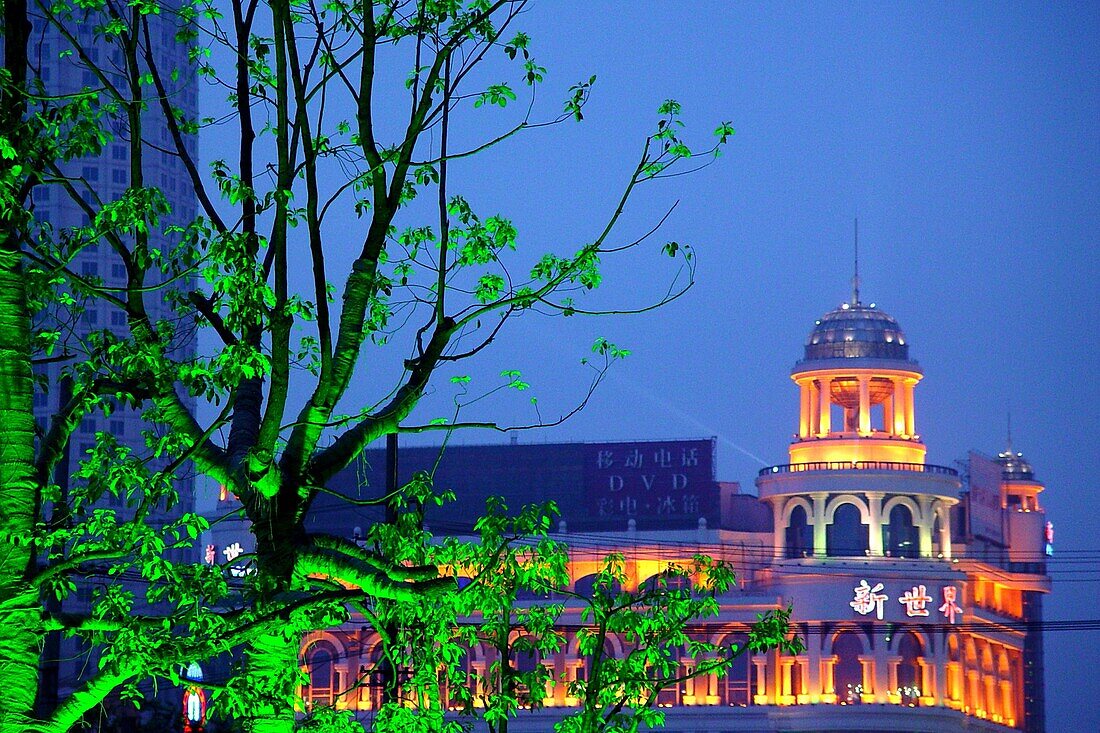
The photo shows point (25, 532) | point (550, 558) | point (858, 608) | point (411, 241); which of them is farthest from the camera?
point (858, 608)

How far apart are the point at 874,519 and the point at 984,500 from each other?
12.9 meters

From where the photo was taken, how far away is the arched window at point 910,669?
244 feet

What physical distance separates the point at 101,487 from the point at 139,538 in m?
0.61

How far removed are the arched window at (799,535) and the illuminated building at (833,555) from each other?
0.08 meters

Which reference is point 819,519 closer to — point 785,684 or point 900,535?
point 900,535

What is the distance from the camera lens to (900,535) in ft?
257

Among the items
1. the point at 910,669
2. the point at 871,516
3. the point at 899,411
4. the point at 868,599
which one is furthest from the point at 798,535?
the point at 910,669

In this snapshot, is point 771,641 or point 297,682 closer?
point 297,682

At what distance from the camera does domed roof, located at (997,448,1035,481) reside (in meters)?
91.1

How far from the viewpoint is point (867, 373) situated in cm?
7750

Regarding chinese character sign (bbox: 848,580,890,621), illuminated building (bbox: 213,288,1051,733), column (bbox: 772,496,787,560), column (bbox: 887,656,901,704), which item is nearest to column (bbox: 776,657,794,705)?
illuminated building (bbox: 213,288,1051,733)

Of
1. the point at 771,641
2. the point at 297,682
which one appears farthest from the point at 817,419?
the point at 297,682

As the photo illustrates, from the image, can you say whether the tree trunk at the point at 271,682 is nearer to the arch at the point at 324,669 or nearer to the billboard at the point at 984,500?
the arch at the point at 324,669

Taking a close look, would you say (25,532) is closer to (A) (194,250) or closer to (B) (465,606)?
(A) (194,250)
